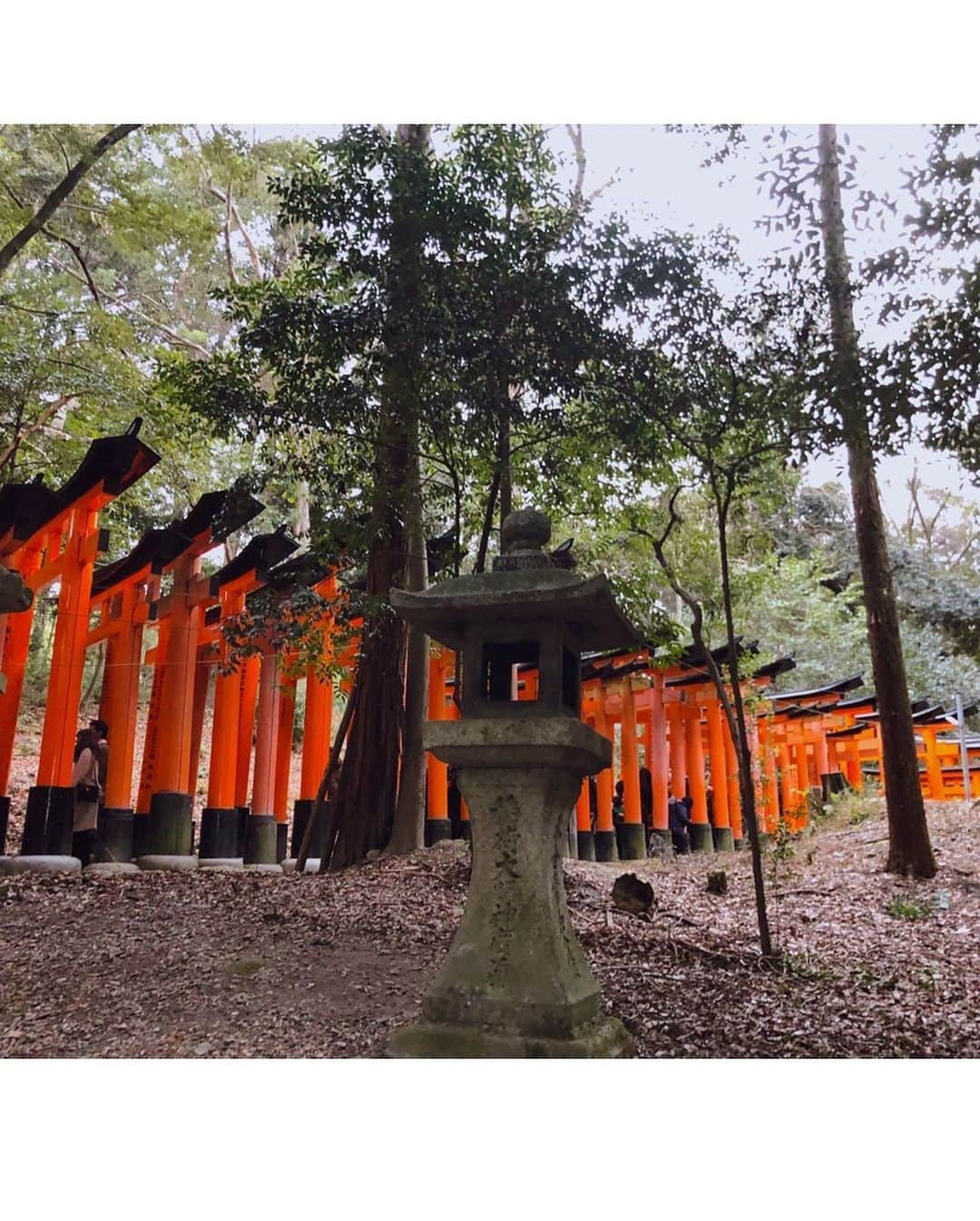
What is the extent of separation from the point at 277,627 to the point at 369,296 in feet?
6.69

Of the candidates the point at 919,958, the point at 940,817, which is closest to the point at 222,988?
the point at 919,958

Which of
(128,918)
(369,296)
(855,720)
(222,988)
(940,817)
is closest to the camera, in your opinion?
(222,988)

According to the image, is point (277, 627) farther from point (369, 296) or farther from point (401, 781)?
point (369, 296)

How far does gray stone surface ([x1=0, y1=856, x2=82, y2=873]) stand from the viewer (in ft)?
19.2

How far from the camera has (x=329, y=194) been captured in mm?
4973

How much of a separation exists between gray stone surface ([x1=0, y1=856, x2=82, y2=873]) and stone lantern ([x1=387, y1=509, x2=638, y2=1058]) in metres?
3.98

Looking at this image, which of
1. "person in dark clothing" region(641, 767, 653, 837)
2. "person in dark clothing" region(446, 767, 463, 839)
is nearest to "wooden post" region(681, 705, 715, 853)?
"person in dark clothing" region(641, 767, 653, 837)

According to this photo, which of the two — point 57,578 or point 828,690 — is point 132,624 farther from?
point 828,690

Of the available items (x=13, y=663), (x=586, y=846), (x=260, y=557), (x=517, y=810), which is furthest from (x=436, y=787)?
(x=517, y=810)

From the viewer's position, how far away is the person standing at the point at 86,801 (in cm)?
673

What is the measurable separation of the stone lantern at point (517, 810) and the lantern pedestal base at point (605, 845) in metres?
8.21

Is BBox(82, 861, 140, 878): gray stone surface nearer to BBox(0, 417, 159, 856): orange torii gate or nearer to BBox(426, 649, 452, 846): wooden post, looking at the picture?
BBox(0, 417, 159, 856): orange torii gate

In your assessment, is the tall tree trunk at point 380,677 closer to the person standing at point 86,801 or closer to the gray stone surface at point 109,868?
the gray stone surface at point 109,868

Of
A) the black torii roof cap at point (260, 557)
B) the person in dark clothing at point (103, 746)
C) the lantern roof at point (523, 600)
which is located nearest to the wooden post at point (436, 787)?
the black torii roof cap at point (260, 557)
